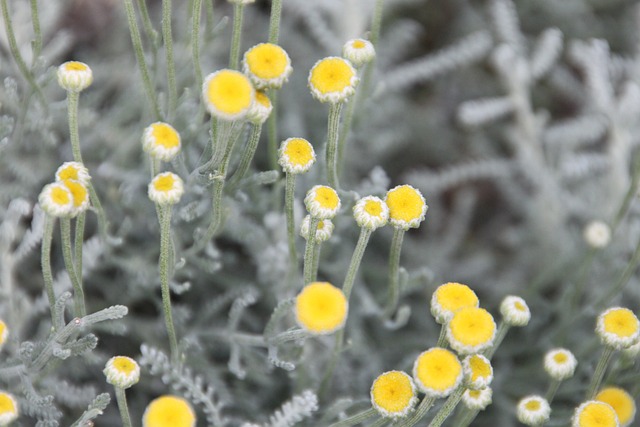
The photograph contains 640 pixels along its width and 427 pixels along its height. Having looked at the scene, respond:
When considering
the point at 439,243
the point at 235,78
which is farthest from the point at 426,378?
the point at 439,243

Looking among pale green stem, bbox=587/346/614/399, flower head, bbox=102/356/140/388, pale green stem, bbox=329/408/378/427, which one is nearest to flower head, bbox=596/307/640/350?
pale green stem, bbox=587/346/614/399

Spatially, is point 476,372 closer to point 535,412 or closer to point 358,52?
point 535,412

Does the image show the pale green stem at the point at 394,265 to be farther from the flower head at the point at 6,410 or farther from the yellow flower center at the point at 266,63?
the flower head at the point at 6,410

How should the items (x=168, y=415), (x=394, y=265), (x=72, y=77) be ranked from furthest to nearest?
(x=394, y=265)
(x=72, y=77)
(x=168, y=415)

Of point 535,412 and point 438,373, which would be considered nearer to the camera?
point 438,373

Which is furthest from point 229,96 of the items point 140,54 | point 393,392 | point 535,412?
point 535,412

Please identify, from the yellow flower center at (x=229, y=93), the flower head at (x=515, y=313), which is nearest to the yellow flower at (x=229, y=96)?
the yellow flower center at (x=229, y=93)
